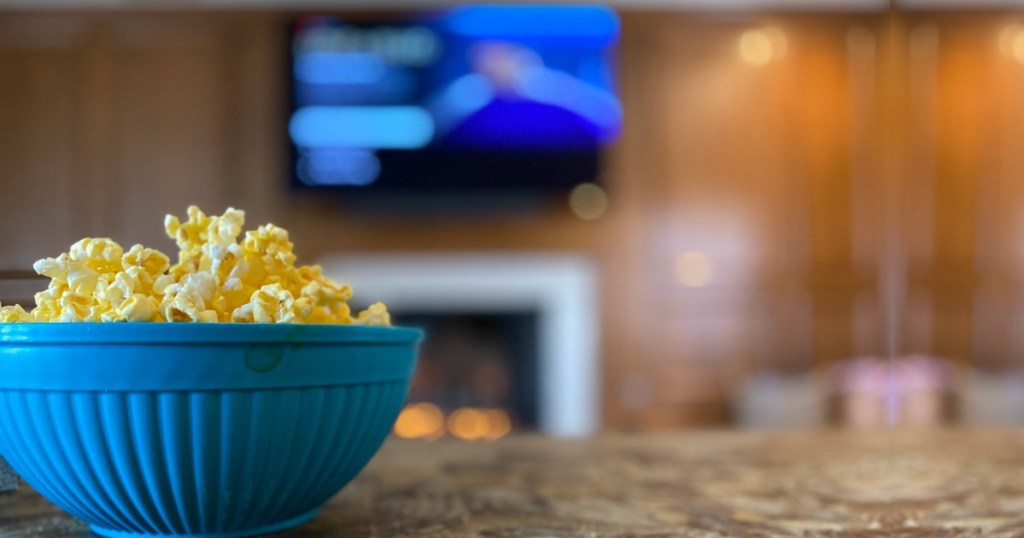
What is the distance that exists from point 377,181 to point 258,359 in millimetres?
2665

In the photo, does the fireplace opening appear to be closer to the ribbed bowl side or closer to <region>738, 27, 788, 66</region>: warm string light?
<region>738, 27, 788, 66</region>: warm string light

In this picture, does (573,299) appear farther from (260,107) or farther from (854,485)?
(854,485)

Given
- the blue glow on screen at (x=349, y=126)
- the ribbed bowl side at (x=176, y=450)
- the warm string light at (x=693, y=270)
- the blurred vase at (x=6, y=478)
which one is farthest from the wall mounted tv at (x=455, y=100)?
the ribbed bowl side at (x=176, y=450)

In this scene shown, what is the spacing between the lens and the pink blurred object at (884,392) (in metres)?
2.99

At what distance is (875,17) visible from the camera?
341 cm

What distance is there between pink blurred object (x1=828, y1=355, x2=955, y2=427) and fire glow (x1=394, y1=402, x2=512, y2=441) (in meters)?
1.16

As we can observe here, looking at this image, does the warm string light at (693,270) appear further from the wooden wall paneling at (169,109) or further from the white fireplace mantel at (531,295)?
the wooden wall paneling at (169,109)

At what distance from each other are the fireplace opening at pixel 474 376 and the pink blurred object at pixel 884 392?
1058 millimetres

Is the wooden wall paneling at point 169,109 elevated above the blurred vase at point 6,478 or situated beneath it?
elevated above

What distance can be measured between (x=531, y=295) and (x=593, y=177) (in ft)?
1.54

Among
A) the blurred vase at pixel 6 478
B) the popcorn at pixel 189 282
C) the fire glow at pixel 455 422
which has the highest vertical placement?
the popcorn at pixel 189 282

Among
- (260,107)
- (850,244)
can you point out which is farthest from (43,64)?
(850,244)

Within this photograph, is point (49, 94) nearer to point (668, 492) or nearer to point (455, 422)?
point (455, 422)

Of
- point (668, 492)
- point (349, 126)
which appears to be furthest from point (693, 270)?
point (668, 492)
